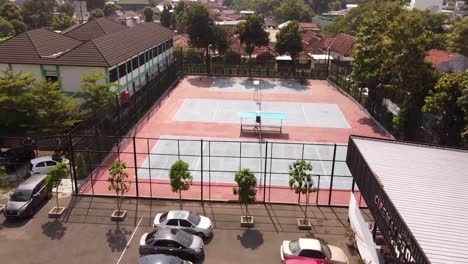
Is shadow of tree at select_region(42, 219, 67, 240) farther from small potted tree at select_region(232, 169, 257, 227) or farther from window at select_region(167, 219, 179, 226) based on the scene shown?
small potted tree at select_region(232, 169, 257, 227)

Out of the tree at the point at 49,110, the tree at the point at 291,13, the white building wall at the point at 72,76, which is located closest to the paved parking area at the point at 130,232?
the tree at the point at 49,110

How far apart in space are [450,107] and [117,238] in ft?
72.1

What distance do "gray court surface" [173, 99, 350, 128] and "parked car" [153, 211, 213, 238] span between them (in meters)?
18.4

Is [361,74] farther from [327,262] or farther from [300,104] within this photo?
[327,262]

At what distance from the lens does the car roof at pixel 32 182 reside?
21.8 metres

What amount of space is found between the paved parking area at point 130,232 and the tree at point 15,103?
345 inches

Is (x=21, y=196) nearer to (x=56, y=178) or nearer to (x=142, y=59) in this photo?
(x=56, y=178)

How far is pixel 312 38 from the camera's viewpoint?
7462cm

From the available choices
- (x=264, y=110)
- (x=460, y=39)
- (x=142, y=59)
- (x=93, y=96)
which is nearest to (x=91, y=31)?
(x=142, y=59)

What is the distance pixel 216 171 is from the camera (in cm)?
2306

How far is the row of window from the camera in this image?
37.3m

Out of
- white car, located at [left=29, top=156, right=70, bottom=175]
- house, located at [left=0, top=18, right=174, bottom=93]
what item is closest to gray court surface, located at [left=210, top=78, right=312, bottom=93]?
house, located at [left=0, top=18, right=174, bottom=93]

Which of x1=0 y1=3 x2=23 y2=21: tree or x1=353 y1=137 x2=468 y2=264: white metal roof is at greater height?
x1=0 y1=3 x2=23 y2=21: tree

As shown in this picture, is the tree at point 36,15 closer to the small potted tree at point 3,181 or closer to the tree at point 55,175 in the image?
the small potted tree at point 3,181
